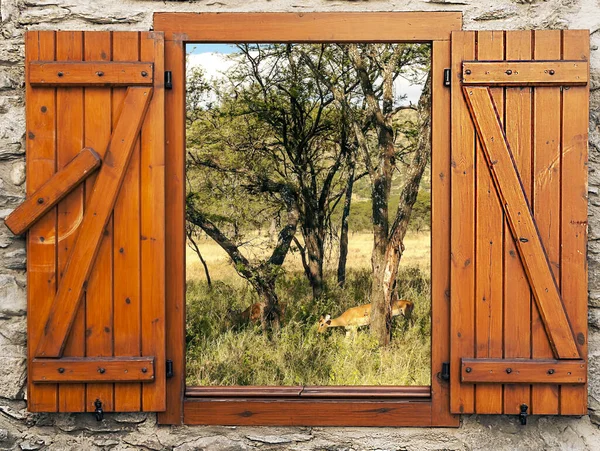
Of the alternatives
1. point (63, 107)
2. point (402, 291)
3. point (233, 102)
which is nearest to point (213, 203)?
point (233, 102)

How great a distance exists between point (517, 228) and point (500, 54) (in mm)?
692

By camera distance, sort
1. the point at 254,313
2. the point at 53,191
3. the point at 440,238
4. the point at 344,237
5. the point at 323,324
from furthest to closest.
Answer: the point at 344,237, the point at 254,313, the point at 323,324, the point at 440,238, the point at 53,191

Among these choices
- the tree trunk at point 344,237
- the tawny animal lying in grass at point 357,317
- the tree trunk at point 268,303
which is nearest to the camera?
the tawny animal lying in grass at point 357,317

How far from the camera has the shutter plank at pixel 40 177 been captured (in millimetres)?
2688

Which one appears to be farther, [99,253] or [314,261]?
[314,261]

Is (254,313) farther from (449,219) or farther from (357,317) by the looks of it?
(449,219)

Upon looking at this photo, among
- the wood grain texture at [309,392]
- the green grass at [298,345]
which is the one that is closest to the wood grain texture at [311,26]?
the wood grain texture at [309,392]

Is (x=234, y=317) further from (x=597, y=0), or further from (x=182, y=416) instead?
(x=597, y=0)

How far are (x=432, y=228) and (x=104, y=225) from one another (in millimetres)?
1312

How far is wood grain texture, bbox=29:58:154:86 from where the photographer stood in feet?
8.75

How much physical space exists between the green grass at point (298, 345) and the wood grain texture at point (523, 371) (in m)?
3.82

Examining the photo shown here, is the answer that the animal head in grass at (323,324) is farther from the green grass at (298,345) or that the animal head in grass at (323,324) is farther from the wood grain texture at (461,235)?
the wood grain texture at (461,235)

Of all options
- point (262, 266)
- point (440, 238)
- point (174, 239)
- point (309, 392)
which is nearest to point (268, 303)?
point (262, 266)

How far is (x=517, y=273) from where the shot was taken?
8.79 feet
